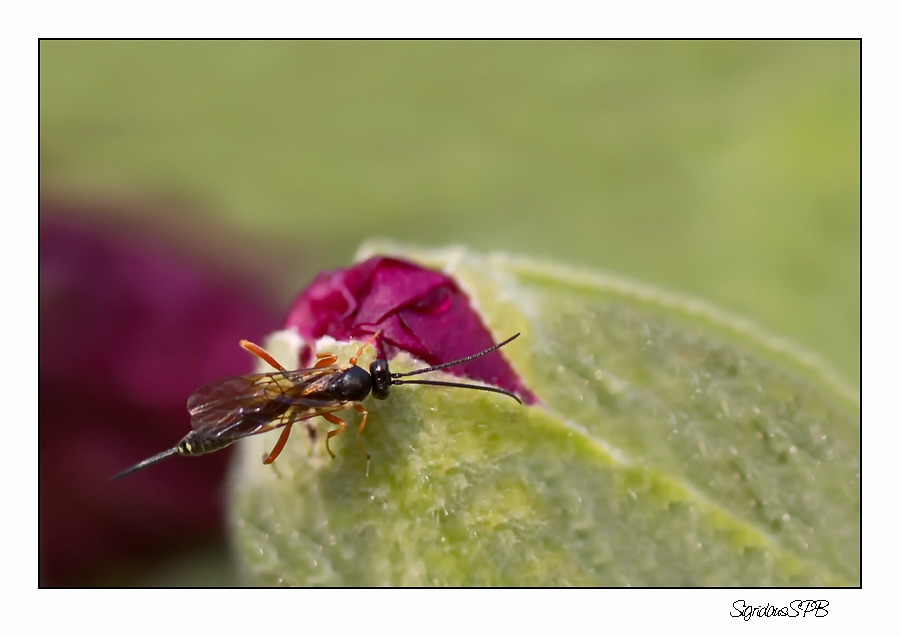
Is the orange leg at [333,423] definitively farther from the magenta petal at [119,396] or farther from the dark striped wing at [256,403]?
the magenta petal at [119,396]

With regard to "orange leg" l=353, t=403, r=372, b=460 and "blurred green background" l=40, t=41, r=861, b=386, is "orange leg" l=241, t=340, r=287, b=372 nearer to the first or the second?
"orange leg" l=353, t=403, r=372, b=460

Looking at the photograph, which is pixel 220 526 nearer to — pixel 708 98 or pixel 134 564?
pixel 134 564

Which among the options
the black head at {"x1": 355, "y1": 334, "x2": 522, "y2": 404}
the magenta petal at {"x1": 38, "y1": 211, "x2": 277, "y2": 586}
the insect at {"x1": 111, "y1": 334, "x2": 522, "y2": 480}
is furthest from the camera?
the magenta petal at {"x1": 38, "y1": 211, "x2": 277, "y2": 586}

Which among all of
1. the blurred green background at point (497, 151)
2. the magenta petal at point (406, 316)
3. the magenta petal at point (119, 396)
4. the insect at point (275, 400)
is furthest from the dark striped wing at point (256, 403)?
the blurred green background at point (497, 151)

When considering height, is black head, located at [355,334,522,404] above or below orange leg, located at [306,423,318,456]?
above

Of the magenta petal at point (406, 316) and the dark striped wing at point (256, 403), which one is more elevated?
the magenta petal at point (406, 316)

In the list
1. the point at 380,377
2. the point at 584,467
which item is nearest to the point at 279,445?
the point at 380,377

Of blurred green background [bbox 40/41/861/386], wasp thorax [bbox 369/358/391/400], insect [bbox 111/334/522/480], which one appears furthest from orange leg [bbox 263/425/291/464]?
blurred green background [bbox 40/41/861/386]
